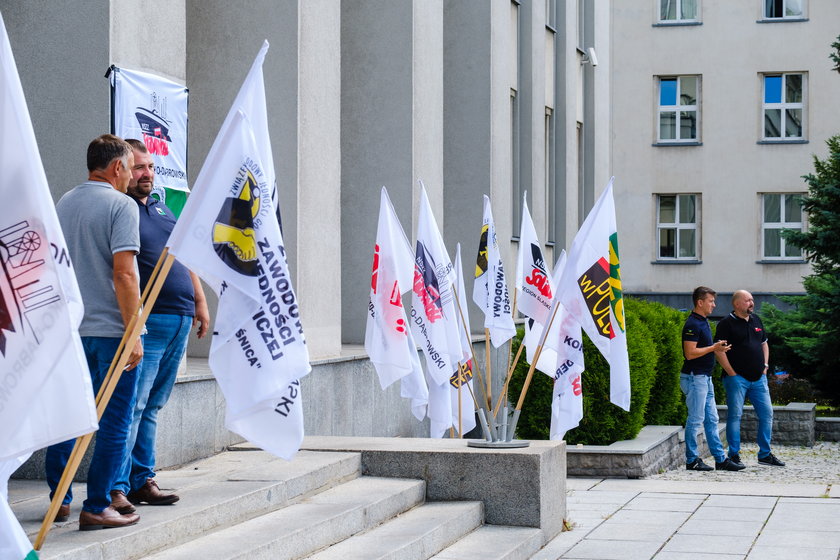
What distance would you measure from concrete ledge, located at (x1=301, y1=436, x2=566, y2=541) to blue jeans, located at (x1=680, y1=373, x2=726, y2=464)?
197 inches

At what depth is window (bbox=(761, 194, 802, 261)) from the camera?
3556cm

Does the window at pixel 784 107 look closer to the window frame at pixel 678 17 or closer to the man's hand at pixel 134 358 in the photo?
the window frame at pixel 678 17

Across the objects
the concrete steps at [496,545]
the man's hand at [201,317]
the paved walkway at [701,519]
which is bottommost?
the paved walkway at [701,519]

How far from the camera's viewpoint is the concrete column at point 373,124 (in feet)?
49.3

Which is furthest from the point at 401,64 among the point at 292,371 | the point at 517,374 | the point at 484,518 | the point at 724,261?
the point at 724,261

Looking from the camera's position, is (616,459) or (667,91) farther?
(667,91)

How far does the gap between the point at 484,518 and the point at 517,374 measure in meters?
5.26

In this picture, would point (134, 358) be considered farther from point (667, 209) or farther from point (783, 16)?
point (783, 16)

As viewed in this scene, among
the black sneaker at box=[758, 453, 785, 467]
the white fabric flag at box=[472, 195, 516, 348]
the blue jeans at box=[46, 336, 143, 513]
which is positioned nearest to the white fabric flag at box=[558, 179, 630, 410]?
the white fabric flag at box=[472, 195, 516, 348]

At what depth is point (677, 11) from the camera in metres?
36.8

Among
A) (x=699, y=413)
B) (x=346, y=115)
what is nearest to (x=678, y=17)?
(x=346, y=115)

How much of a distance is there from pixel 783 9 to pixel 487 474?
30.1 metres

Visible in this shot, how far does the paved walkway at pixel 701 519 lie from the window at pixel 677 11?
2554 centimetres

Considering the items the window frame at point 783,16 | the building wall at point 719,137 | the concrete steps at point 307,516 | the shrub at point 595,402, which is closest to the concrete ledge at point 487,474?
the concrete steps at point 307,516
